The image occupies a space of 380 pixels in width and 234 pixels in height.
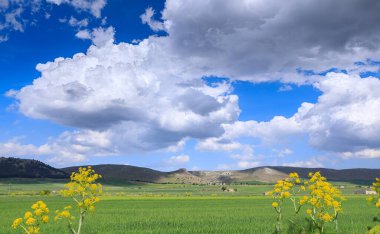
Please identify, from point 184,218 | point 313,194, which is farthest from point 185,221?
point 313,194

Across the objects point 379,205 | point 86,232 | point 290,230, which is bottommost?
point 86,232

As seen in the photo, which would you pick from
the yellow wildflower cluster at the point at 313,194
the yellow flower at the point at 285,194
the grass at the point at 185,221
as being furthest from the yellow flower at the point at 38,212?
the grass at the point at 185,221

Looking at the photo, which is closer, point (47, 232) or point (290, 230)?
point (290, 230)

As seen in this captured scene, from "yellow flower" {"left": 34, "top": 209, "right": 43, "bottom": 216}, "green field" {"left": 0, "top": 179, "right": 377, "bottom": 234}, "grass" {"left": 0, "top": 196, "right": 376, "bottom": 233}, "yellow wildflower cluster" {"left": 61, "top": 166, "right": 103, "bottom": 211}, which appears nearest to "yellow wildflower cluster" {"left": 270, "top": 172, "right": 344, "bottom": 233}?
"grass" {"left": 0, "top": 196, "right": 376, "bottom": 233}

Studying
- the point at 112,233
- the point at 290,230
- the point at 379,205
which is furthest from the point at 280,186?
the point at 112,233

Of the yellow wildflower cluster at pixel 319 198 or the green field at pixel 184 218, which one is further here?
the green field at pixel 184 218

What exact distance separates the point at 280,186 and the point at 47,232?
17819 millimetres

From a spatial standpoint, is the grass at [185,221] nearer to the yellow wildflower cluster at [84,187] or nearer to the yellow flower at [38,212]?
the yellow wildflower cluster at [84,187]

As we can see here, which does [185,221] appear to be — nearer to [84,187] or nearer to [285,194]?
[84,187]

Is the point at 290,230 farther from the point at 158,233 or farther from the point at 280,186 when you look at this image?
the point at 158,233

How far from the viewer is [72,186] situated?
13.0 m

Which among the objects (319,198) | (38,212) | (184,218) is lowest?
(184,218)

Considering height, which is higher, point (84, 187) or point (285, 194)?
point (84, 187)

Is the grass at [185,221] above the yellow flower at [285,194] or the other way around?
the other way around
